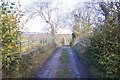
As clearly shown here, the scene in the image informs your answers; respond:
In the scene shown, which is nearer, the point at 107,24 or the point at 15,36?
the point at 15,36

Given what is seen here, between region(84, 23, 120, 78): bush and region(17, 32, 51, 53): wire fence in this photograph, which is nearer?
region(84, 23, 120, 78): bush

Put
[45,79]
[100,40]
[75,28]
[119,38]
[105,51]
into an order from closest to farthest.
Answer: [119,38], [105,51], [100,40], [45,79], [75,28]

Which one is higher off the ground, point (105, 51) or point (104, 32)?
point (104, 32)

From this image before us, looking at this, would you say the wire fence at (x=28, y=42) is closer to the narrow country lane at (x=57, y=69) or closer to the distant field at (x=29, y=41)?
the distant field at (x=29, y=41)

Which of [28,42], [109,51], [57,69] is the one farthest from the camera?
[57,69]

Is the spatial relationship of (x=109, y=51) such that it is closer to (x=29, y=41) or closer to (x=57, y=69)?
(x=57, y=69)

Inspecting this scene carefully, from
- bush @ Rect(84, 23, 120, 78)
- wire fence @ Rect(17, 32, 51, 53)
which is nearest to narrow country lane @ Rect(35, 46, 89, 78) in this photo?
wire fence @ Rect(17, 32, 51, 53)

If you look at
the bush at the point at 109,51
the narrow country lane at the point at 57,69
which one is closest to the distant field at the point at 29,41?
the narrow country lane at the point at 57,69

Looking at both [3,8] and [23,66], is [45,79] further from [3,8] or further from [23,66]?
[3,8]

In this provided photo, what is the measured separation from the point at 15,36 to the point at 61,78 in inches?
129

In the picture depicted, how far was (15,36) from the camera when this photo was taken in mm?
7930

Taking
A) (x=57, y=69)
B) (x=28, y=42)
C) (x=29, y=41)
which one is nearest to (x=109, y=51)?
(x=28, y=42)

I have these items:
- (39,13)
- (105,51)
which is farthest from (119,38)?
(39,13)

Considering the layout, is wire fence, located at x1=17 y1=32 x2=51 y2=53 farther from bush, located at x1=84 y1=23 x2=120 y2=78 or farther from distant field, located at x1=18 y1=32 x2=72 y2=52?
bush, located at x1=84 y1=23 x2=120 y2=78
